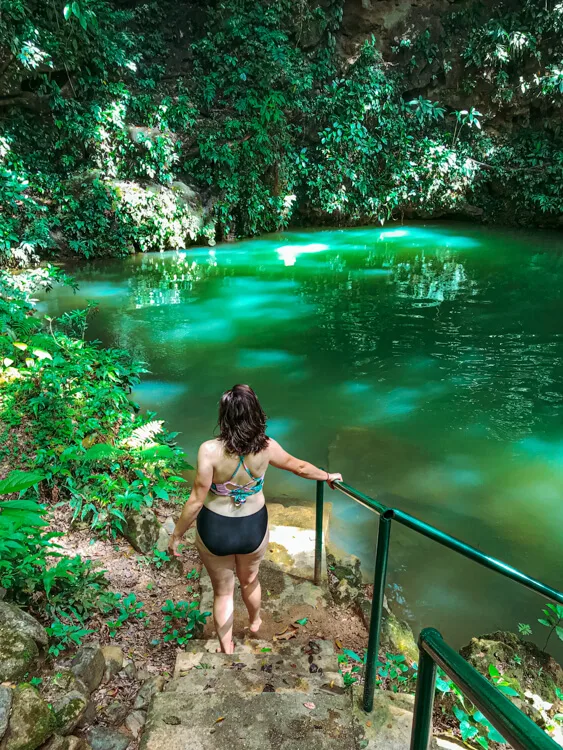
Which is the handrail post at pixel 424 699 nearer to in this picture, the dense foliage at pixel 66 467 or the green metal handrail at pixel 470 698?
the green metal handrail at pixel 470 698

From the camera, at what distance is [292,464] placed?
9.69ft

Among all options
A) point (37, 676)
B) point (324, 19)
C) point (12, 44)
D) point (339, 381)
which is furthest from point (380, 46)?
point (37, 676)

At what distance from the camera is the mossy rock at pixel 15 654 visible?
214cm

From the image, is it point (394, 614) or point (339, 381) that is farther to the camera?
point (339, 381)

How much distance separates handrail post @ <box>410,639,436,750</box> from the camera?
131 centimetres

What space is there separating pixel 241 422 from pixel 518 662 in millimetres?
2195

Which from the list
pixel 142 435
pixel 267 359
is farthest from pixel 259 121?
pixel 142 435

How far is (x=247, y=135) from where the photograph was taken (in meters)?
17.3

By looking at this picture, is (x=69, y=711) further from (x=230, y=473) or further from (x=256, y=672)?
(x=230, y=473)

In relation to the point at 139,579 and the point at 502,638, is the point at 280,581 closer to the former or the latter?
the point at 139,579

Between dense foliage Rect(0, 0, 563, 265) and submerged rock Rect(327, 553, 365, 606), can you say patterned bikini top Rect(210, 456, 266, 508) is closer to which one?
submerged rock Rect(327, 553, 365, 606)

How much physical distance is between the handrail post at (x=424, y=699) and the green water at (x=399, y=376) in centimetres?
280

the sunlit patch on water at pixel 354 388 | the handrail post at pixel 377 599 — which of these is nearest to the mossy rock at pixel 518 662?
the handrail post at pixel 377 599

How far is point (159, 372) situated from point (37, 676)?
6.14 metres
